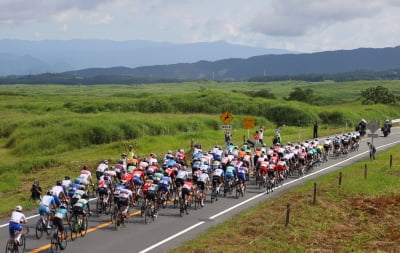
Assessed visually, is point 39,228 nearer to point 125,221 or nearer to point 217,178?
point 125,221

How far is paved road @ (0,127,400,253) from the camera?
16.8 m

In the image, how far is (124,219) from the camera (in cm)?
1992

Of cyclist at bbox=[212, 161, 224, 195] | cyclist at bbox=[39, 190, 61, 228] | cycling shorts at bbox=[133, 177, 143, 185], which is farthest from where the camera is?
cyclist at bbox=[212, 161, 224, 195]

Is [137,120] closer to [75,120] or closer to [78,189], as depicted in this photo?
[75,120]

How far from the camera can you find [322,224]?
64.6 ft

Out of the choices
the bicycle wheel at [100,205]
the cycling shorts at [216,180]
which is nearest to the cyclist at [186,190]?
the cycling shorts at [216,180]

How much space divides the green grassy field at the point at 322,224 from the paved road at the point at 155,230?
86 cm

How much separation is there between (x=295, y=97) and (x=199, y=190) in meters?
84.7

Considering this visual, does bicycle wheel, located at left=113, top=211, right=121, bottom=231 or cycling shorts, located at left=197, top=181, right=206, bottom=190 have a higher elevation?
cycling shorts, located at left=197, top=181, right=206, bottom=190

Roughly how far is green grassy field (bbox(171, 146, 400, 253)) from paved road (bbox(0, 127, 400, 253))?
86cm

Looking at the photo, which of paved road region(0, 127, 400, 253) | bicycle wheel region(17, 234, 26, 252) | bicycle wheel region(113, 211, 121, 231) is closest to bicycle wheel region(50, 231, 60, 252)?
paved road region(0, 127, 400, 253)

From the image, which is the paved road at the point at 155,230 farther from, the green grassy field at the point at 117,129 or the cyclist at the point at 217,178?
the green grassy field at the point at 117,129

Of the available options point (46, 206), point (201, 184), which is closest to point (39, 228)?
point (46, 206)

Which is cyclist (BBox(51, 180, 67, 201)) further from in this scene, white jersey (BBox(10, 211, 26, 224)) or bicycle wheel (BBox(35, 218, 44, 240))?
white jersey (BBox(10, 211, 26, 224))
